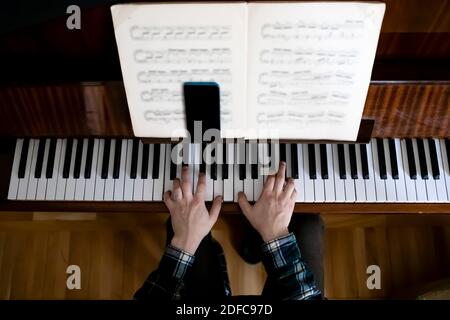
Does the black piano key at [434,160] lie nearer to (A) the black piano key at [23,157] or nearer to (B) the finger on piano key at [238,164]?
(B) the finger on piano key at [238,164]

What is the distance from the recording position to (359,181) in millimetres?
1516

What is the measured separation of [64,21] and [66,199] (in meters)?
0.60

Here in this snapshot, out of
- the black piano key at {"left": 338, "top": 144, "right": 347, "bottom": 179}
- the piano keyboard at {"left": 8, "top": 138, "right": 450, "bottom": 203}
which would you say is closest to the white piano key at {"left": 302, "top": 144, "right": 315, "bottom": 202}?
the piano keyboard at {"left": 8, "top": 138, "right": 450, "bottom": 203}

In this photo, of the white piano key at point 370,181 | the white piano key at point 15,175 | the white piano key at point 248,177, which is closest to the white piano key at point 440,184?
the white piano key at point 370,181

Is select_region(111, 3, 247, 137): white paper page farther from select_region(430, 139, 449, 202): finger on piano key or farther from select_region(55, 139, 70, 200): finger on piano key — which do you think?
select_region(430, 139, 449, 202): finger on piano key

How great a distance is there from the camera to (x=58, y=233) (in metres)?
2.21

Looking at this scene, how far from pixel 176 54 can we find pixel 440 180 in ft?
3.25

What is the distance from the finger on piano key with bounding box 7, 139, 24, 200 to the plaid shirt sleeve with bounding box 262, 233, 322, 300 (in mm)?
867

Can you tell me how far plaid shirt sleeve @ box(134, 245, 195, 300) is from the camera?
138 centimetres

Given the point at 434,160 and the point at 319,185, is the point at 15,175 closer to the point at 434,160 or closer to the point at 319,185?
the point at 319,185

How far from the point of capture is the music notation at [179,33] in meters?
1.09

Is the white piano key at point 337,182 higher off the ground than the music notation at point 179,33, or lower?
lower

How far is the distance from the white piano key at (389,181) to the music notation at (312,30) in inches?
22.8
